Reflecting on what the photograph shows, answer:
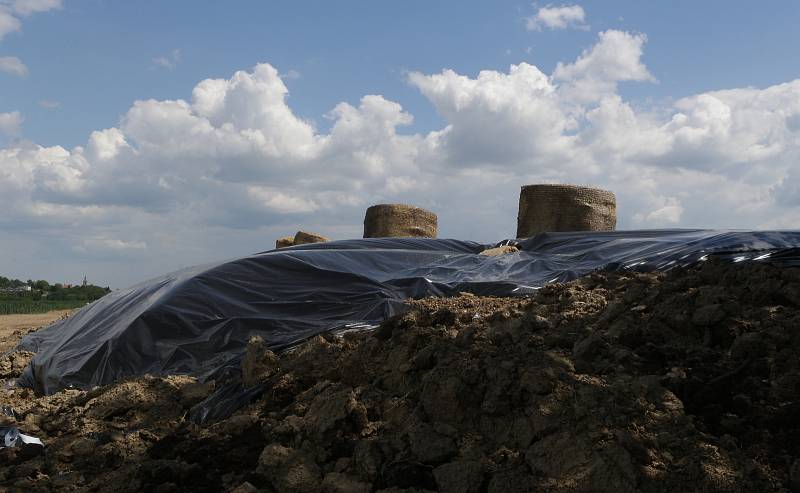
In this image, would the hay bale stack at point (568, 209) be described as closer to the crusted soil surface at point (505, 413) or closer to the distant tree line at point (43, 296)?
the crusted soil surface at point (505, 413)

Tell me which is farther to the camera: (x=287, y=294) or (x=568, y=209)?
(x=568, y=209)

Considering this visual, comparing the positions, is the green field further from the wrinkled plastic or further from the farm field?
the wrinkled plastic

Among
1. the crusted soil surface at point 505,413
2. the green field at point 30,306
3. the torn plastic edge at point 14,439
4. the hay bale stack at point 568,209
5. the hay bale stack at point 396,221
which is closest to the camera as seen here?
the crusted soil surface at point 505,413

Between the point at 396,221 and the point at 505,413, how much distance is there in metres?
7.97

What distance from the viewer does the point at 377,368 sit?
3.55 m

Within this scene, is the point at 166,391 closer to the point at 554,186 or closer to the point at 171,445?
the point at 171,445

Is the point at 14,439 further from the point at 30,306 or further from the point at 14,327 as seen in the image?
the point at 30,306

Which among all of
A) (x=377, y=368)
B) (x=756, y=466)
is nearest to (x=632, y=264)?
(x=377, y=368)

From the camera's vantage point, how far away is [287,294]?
5.63 m

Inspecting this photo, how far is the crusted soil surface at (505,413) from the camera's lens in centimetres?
252

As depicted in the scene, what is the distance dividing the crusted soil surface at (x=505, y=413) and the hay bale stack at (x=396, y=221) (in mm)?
6557

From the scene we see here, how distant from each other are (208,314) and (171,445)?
6.98ft

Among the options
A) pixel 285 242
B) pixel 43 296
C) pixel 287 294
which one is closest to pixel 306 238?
pixel 285 242

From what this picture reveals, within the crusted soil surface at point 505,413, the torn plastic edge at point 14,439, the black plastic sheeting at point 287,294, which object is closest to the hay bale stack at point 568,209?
the black plastic sheeting at point 287,294
